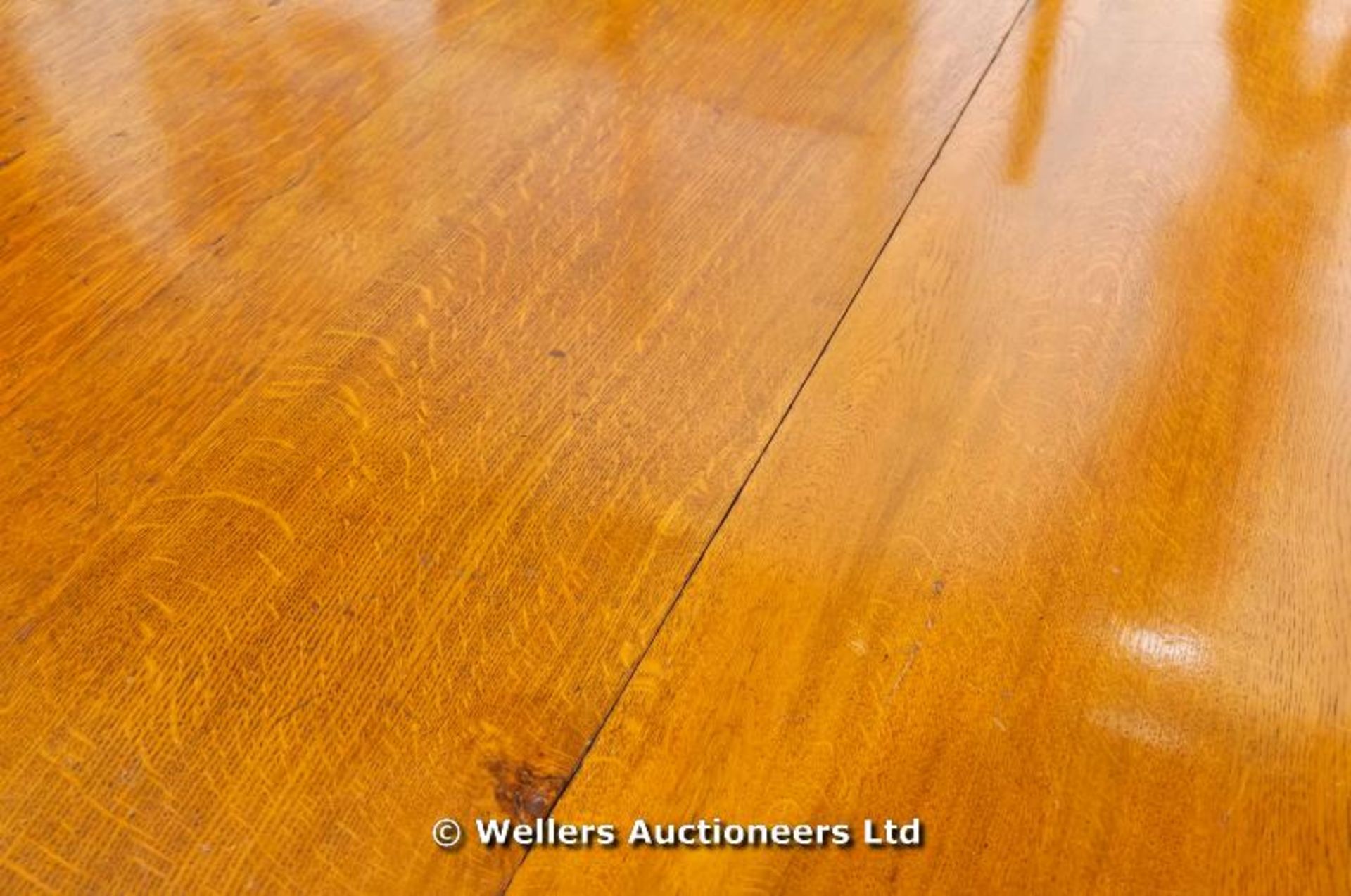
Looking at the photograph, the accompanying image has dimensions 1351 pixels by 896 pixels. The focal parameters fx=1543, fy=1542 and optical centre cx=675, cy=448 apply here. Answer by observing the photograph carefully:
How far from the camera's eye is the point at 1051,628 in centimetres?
107

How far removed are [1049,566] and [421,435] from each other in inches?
19.2

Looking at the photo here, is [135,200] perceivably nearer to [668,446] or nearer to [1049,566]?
[668,446]

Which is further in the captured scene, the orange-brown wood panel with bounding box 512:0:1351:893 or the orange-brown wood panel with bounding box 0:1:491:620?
the orange-brown wood panel with bounding box 0:1:491:620

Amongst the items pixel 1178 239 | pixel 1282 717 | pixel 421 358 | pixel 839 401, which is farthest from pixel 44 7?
pixel 1282 717

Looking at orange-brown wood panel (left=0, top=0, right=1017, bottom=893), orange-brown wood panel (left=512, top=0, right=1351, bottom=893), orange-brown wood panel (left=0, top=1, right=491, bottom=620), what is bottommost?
orange-brown wood panel (left=512, top=0, right=1351, bottom=893)

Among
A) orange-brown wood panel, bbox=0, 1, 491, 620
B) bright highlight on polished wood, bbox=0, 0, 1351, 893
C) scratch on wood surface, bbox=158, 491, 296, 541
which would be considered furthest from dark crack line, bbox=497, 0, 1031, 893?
orange-brown wood panel, bbox=0, 1, 491, 620

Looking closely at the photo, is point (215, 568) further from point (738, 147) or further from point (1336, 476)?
point (1336, 476)

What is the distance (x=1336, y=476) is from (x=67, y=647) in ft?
3.12

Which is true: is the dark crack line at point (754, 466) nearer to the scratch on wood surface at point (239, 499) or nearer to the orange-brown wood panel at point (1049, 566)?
the orange-brown wood panel at point (1049, 566)

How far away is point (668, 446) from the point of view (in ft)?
3.94

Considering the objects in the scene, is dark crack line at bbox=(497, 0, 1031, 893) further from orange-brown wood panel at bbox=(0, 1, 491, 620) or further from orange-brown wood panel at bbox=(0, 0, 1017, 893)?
orange-brown wood panel at bbox=(0, 1, 491, 620)

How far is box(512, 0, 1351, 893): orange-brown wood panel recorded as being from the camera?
0.95m

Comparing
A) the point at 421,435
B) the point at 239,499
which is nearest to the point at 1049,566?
the point at 421,435

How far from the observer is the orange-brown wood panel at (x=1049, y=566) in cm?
95
